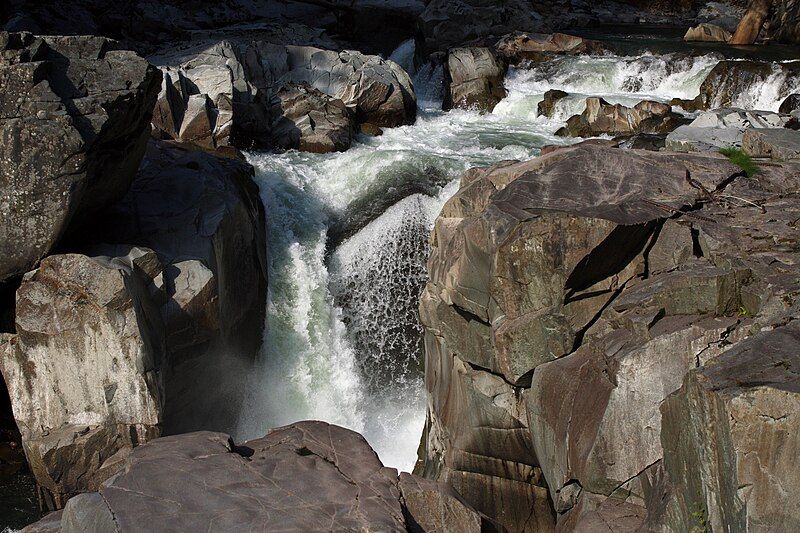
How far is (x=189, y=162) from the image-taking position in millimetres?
12812

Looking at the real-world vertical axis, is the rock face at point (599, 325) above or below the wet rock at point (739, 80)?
below

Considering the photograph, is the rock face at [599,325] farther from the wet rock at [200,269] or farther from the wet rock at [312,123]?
the wet rock at [312,123]

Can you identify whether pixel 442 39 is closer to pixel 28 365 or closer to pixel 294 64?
pixel 294 64

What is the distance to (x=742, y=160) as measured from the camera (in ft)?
32.3

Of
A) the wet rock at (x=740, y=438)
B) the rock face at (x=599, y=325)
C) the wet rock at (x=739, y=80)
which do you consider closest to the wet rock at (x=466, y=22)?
the wet rock at (x=739, y=80)

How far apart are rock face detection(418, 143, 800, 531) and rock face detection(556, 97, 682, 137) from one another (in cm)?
809

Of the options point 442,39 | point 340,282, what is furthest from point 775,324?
point 442,39

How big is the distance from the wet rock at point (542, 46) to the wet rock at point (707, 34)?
350 centimetres

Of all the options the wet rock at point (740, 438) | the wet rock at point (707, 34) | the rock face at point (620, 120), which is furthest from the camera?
the wet rock at point (707, 34)

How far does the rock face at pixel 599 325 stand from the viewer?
7.14m

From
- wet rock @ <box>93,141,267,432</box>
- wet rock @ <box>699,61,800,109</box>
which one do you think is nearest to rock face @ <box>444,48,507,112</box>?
wet rock @ <box>699,61,800,109</box>

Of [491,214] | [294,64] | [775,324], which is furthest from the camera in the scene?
[294,64]

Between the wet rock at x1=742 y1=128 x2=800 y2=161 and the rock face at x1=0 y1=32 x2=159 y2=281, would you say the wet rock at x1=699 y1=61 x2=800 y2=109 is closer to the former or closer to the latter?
the wet rock at x1=742 y1=128 x2=800 y2=161

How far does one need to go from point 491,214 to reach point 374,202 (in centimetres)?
582
